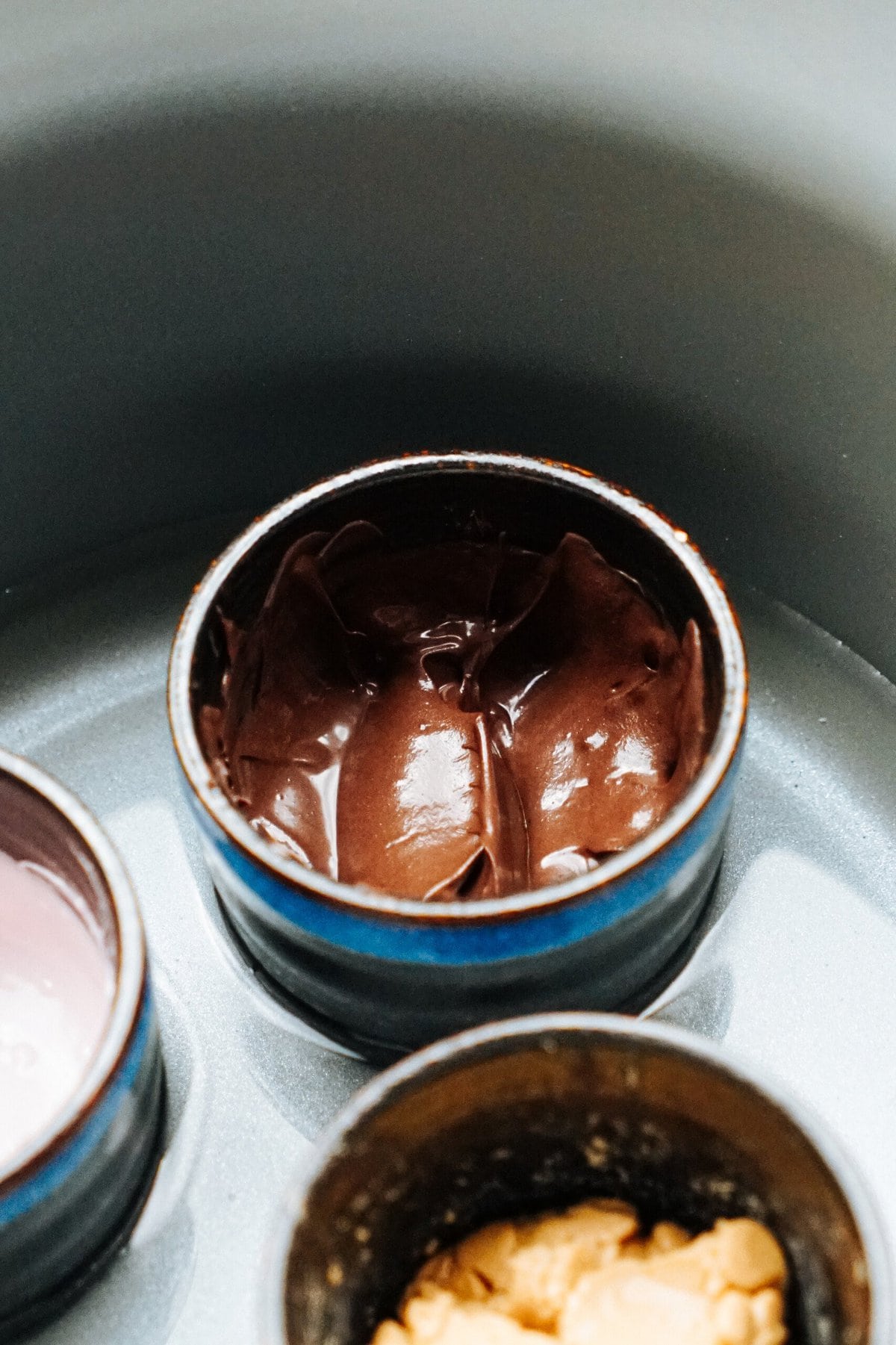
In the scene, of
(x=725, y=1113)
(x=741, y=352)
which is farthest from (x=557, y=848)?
(x=741, y=352)

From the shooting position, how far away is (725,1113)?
1.86 ft

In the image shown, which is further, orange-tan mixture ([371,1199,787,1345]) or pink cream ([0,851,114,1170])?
pink cream ([0,851,114,1170])

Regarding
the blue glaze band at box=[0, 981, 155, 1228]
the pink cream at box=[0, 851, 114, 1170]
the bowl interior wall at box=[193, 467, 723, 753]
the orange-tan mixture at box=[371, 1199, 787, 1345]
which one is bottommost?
the orange-tan mixture at box=[371, 1199, 787, 1345]

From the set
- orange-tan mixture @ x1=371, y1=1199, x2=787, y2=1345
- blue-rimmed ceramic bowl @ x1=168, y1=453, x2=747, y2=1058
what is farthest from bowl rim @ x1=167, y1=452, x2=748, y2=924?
orange-tan mixture @ x1=371, y1=1199, x2=787, y2=1345

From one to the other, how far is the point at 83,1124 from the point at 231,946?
202mm

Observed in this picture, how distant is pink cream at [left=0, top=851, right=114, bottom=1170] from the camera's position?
66cm

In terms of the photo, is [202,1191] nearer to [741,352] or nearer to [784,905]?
[784,905]

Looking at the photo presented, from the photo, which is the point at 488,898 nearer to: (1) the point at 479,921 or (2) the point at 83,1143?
(1) the point at 479,921

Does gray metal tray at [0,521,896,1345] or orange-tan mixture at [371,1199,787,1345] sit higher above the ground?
gray metal tray at [0,521,896,1345]

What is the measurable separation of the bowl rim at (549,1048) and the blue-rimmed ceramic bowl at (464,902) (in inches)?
1.9

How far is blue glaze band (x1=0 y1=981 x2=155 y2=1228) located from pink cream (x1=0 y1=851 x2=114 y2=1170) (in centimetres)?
4

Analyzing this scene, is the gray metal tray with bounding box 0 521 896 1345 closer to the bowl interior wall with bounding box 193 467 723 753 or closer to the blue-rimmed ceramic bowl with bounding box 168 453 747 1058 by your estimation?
the blue-rimmed ceramic bowl with bounding box 168 453 747 1058

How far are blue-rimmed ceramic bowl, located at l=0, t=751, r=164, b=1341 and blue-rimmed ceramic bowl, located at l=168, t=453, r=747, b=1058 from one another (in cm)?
5

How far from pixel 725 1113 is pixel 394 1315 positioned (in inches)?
6.6
